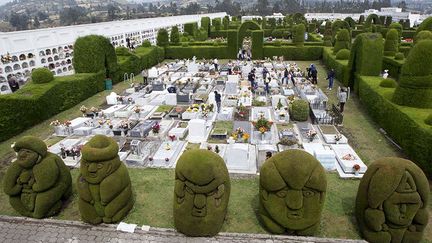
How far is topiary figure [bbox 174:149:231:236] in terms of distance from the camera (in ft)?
27.8

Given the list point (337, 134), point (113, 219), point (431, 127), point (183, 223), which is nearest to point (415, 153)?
point (431, 127)

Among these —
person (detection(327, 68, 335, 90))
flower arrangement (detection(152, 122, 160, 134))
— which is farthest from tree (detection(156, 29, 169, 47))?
flower arrangement (detection(152, 122, 160, 134))

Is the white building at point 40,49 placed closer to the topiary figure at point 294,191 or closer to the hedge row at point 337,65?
the topiary figure at point 294,191

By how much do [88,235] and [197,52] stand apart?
31.7 metres

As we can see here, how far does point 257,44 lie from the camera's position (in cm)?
3672

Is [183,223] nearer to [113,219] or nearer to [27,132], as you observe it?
[113,219]

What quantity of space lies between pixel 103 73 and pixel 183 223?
19.6 meters

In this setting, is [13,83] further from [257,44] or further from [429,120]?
[257,44]

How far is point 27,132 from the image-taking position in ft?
58.0

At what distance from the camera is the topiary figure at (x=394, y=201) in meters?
8.20

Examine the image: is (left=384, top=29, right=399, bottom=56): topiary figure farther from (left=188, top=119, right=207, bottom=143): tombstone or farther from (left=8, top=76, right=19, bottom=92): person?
(left=8, top=76, right=19, bottom=92): person

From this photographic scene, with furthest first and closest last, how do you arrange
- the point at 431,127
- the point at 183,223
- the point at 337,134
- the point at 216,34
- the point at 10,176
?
the point at 216,34
the point at 337,134
the point at 431,127
the point at 10,176
the point at 183,223

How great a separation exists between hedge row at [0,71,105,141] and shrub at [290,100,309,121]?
1482 centimetres

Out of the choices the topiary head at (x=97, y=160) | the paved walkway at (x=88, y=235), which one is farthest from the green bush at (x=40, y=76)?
the topiary head at (x=97, y=160)
